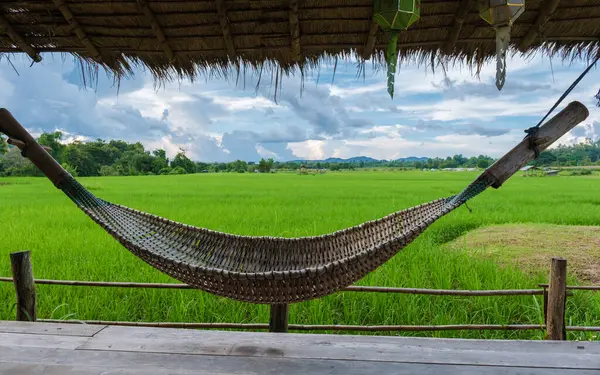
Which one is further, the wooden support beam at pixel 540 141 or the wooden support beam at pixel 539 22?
the wooden support beam at pixel 539 22

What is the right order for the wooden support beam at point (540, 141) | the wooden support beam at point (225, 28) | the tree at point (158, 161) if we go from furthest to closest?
the tree at point (158, 161) → the wooden support beam at point (225, 28) → the wooden support beam at point (540, 141)

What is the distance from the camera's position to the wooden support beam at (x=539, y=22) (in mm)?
1670

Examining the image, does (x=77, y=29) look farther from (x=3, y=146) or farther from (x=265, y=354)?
(x=3, y=146)

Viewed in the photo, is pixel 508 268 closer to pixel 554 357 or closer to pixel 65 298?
pixel 554 357

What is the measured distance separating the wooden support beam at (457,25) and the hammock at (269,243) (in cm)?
57

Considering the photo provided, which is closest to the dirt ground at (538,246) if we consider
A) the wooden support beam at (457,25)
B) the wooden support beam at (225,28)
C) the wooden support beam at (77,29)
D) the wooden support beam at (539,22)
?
the wooden support beam at (539,22)

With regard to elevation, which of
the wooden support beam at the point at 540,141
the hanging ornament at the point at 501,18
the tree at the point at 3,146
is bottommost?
the wooden support beam at the point at 540,141

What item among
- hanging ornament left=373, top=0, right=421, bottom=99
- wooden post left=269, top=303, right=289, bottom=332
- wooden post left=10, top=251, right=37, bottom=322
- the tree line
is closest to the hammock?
wooden post left=269, top=303, right=289, bottom=332

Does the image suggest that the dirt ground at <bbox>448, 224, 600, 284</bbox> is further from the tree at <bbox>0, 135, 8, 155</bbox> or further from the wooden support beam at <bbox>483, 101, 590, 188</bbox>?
the tree at <bbox>0, 135, 8, 155</bbox>

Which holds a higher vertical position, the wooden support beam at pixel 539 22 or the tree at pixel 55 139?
the tree at pixel 55 139

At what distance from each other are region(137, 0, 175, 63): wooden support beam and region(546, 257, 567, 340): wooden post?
1.77 meters

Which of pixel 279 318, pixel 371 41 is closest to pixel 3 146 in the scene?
pixel 371 41

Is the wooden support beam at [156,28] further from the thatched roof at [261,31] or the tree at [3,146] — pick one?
the tree at [3,146]

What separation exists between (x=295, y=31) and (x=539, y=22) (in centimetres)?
97
